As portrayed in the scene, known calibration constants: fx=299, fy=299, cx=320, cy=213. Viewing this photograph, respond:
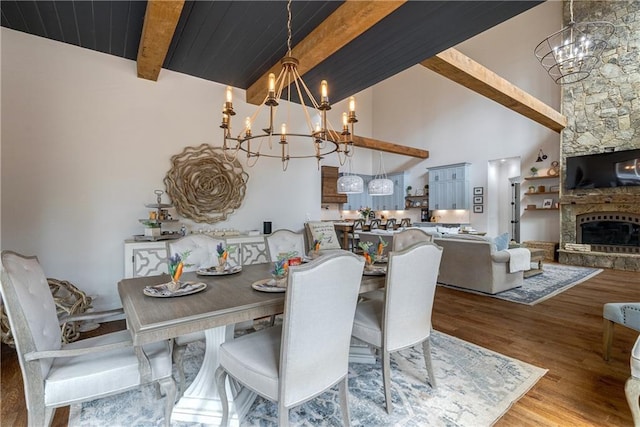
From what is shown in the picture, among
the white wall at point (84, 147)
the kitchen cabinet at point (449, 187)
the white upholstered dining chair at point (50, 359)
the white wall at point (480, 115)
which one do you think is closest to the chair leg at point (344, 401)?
the white upholstered dining chair at point (50, 359)

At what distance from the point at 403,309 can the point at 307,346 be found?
0.78 metres

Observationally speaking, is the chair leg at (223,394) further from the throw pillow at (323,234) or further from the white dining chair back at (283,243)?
the throw pillow at (323,234)

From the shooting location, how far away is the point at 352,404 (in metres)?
1.87

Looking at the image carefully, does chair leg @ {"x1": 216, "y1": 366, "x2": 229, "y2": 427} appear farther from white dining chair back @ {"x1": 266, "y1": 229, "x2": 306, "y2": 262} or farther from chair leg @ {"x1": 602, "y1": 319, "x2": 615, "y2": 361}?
chair leg @ {"x1": 602, "y1": 319, "x2": 615, "y2": 361}

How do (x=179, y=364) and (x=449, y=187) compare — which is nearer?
(x=179, y=364)

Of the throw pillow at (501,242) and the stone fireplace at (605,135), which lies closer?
the throw pillow at (501,242)

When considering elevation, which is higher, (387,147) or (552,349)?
(387,147)

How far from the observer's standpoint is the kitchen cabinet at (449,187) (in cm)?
839

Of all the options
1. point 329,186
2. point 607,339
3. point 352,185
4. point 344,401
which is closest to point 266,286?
point 344,401

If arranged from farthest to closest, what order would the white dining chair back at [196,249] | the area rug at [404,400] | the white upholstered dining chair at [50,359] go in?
the white dining chair back at [196,249] < the area rug at [404,400] < the white upholstered dining chair at [50,359]

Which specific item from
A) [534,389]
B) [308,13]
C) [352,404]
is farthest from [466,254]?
[308,13]

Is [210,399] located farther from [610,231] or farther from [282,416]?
[610,231]

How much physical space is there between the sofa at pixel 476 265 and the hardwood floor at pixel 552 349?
0.24 metres

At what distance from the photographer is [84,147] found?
3387 millimetres
